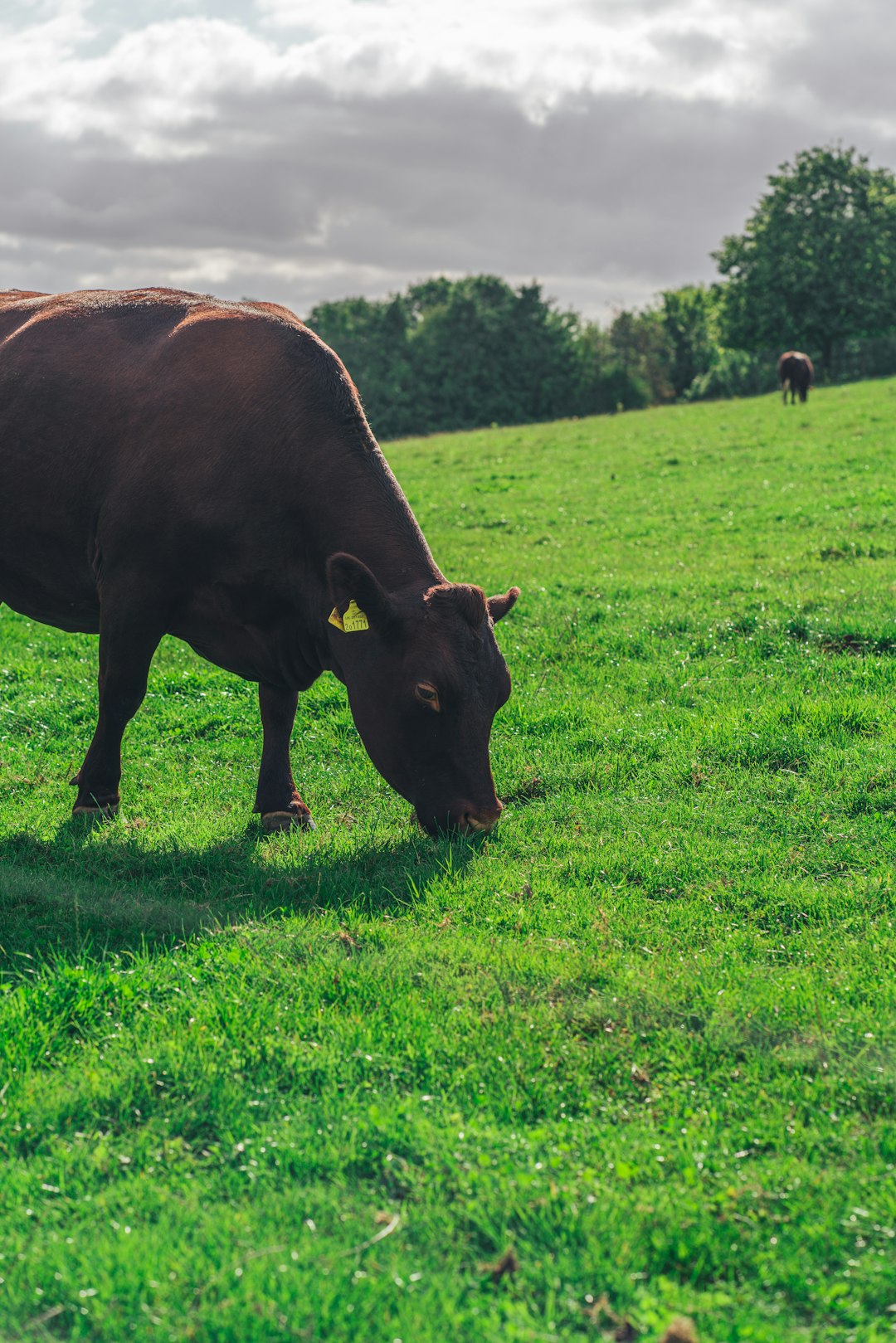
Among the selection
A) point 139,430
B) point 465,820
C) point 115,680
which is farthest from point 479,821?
point 139,430

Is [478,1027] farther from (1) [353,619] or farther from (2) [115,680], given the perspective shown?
(2) [115,680]

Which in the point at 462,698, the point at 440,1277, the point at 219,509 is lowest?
the point at 440,1277

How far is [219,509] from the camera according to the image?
277 inches

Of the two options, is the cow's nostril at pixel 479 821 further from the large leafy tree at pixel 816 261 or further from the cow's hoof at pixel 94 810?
the large leafy tree at pixel 816 261

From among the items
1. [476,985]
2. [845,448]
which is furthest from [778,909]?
[845,448]

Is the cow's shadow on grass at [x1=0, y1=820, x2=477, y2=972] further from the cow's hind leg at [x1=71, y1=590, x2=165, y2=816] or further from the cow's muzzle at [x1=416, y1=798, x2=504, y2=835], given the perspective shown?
the cow's hind leg at [x1=71, y1=590, x2=165, y2=816]

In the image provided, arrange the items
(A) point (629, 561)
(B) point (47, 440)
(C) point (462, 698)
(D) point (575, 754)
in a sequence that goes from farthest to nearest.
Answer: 1. (A) point (629, 561)
2. (D) point (575, 754)
3. (B) point (47, 440)
4. (C) point (462, 698)

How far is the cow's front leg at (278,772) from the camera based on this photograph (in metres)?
7.53

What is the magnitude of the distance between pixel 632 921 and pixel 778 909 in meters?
0.75

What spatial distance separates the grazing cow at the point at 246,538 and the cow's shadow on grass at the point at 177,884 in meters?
0.40

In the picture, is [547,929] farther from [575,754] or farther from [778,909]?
[575,754]

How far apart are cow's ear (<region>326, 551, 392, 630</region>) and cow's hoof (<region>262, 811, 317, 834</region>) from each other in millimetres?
1570

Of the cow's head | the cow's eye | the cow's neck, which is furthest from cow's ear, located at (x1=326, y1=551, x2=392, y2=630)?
the cow's eye

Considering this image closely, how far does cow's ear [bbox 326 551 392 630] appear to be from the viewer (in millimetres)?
6469
